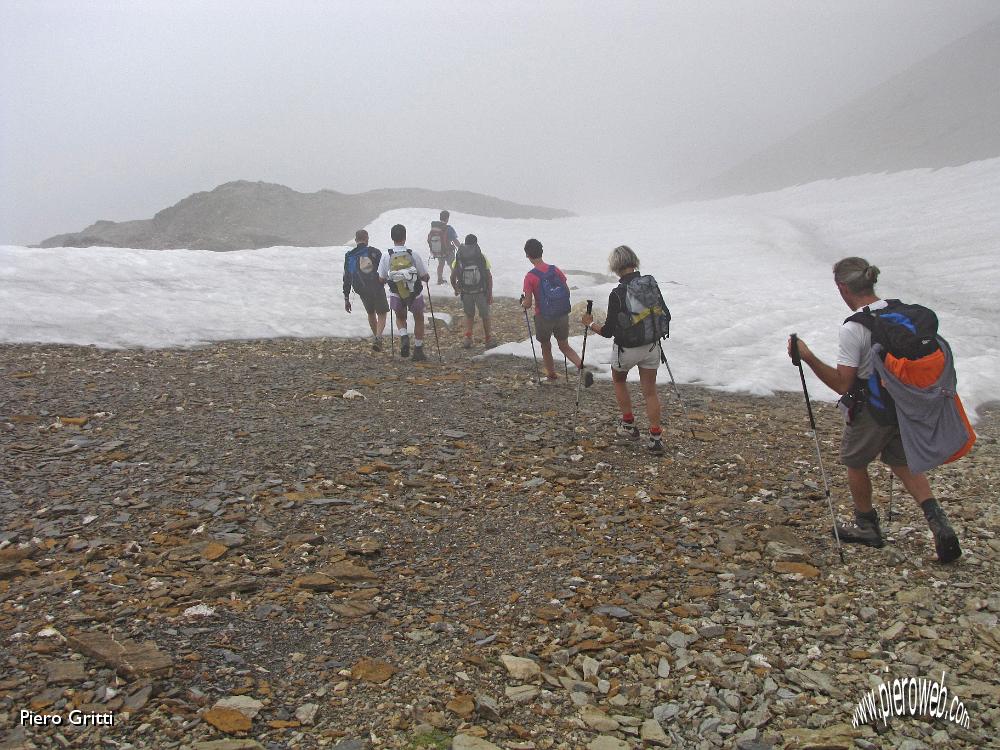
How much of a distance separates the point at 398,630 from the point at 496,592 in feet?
2.81

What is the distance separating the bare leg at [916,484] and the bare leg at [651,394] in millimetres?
2976

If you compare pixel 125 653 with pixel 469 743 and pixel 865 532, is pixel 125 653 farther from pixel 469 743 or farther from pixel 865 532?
pixel 865 532

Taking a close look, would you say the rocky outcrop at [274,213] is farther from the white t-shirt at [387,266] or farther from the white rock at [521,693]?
the white rock at [521,693]

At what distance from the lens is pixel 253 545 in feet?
18.0

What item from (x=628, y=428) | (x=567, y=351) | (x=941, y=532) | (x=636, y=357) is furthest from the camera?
(x=567, y=351)

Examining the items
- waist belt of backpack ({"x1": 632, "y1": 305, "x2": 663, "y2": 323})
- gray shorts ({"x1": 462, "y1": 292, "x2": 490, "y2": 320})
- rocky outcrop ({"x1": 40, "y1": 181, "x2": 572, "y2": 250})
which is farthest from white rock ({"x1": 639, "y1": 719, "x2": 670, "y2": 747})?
rocky outcrop ({"x1": 40, "y1": 181, "x2": 572, "y2": 250})

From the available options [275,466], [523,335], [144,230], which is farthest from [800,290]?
[144,230]

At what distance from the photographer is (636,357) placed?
7836mm

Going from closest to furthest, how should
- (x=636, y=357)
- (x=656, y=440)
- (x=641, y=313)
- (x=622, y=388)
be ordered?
(x=641, y=313) < (x=636, y=357) < (x=656, y=440) < (x=622, y=388)

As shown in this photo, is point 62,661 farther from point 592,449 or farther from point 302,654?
point 592,449

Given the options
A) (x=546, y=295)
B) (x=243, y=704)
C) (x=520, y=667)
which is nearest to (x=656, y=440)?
(x=546, y=295)

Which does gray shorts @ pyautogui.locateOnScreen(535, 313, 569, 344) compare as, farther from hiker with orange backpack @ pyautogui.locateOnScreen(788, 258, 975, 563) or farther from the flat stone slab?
the flat stone slab

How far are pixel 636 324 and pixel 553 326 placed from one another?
10.4 feet

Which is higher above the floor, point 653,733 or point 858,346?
point 858,346
